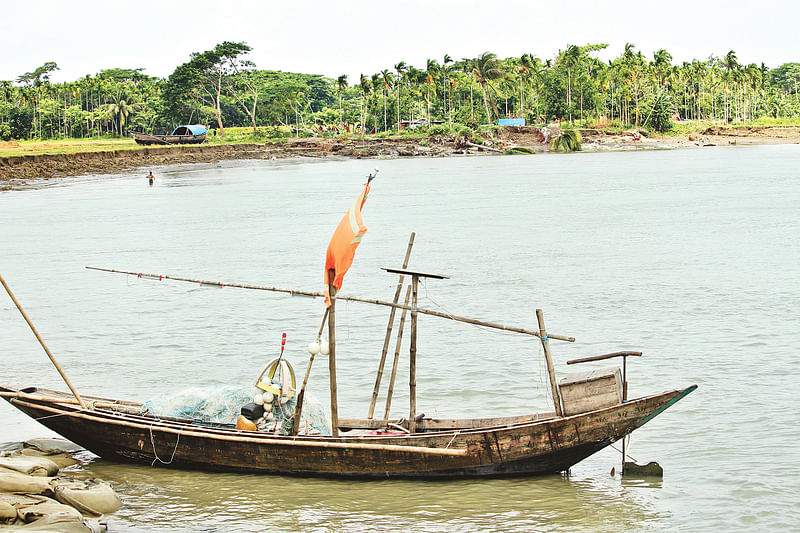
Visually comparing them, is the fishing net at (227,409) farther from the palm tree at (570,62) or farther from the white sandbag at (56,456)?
the palm tree at (570,62)

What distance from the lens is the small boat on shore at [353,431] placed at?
966cm

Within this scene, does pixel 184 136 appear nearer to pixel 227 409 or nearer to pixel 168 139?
pixel 168 139

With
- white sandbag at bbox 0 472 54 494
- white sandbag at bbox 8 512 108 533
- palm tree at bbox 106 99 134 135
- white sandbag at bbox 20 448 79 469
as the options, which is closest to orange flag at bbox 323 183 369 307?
white sandbag at bbox 8 512 108 533

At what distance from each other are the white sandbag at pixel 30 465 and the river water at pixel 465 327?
724 millimetres

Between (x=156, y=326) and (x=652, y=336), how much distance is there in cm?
1073

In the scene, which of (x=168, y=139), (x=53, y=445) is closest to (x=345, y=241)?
(x=53, y=445)

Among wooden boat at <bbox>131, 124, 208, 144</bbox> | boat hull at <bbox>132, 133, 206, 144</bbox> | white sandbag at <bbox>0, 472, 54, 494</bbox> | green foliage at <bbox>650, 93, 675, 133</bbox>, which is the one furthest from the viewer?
green foliage at <bbox>650, 93, 675, 133</bbox>

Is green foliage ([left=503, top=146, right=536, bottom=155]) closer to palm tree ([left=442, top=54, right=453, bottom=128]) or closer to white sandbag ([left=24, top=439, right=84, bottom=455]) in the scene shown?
palm tree ([left=442, top=54, right=453, bottom=128])

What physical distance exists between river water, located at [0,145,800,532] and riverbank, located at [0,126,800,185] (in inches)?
1372

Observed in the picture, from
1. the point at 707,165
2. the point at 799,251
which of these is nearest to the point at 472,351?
the point at 799,251

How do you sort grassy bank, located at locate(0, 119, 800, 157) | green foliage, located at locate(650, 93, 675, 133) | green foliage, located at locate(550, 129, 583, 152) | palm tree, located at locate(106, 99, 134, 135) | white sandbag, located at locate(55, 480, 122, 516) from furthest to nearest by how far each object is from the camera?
1. green foliage, located at locate(650, 93, 675, 133)
2. green foliage, located at locate(550, 129, 583, 152)
3. palm tree, located at locate(106, 99, 134, 135)
4. grassy bank, located at locate(0, 119, 800, 157)
5. white sandbag, located at locate(55, 480, 122, 516)

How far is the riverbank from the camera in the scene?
82.2 m

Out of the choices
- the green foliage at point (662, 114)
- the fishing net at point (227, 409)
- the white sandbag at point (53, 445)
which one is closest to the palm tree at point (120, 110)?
the green foliage at point (662, 114)

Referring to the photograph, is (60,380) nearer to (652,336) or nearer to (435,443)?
(435,443)
